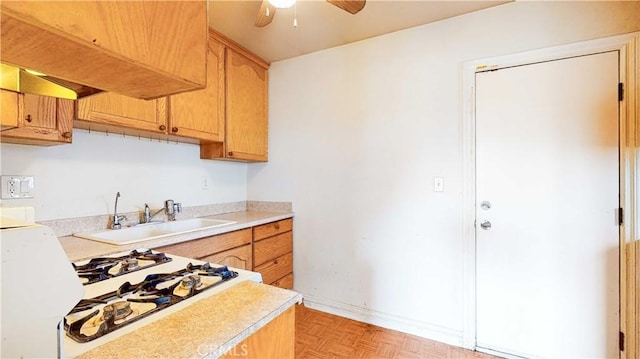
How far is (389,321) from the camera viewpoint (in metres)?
2.19

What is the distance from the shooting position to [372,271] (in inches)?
89.8

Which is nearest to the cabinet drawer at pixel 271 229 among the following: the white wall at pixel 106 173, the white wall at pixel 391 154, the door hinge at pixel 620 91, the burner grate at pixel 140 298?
the white wall at pixel 391 154

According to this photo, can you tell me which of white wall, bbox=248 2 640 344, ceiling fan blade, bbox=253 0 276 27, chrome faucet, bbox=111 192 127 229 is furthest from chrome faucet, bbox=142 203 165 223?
ceiling fan blade, bbox=253 0 276 27

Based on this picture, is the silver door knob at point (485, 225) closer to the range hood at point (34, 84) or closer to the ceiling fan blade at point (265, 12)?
the ceiling fan blade at point (265, 12)

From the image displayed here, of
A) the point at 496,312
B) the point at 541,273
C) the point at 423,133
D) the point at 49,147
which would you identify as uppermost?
the point at 423,133

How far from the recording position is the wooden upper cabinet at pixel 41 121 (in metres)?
1.23

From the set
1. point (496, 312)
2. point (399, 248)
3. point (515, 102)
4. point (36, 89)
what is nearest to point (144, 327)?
point (36, 89)

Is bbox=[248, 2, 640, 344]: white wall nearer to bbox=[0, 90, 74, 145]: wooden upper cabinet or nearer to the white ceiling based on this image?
the white ceiling

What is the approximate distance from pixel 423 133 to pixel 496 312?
1.32 m

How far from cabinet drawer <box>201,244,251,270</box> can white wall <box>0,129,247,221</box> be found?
67cm

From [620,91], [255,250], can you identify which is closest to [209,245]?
[255,250]

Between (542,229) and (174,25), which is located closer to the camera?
(174,25)

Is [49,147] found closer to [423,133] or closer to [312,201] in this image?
[312,201]

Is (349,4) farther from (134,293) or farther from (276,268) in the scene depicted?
(276,268)
